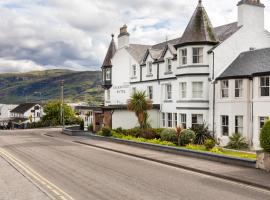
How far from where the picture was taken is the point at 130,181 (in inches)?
647

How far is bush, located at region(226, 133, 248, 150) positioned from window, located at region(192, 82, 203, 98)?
6.08 metres

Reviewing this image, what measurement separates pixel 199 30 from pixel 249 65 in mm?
6463

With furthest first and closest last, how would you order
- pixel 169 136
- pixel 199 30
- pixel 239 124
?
pixel 199 30, pixel 239 124, pixel 169 136

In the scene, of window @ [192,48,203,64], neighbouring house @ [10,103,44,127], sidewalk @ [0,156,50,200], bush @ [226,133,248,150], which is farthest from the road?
neighbouring house @ [10,103,44,127]

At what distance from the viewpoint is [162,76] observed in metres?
43.2

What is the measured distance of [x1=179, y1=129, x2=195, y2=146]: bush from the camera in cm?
3081

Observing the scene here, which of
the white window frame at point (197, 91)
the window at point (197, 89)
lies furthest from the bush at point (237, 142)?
the window at point (197, 89)

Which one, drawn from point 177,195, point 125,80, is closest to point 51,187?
point 177,195

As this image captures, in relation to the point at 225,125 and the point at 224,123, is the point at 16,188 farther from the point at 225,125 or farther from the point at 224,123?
the point at 224,123

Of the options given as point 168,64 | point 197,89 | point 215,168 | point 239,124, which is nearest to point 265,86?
point 239,124

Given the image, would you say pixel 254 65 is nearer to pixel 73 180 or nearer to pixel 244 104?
pixel 244 104

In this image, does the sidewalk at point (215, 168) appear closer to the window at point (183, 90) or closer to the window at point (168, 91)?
the window at point (183, 90)

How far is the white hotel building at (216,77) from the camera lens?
106 feet

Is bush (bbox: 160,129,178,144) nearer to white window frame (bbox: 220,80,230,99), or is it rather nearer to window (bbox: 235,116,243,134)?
window (bbox: 235,116,243,134)
